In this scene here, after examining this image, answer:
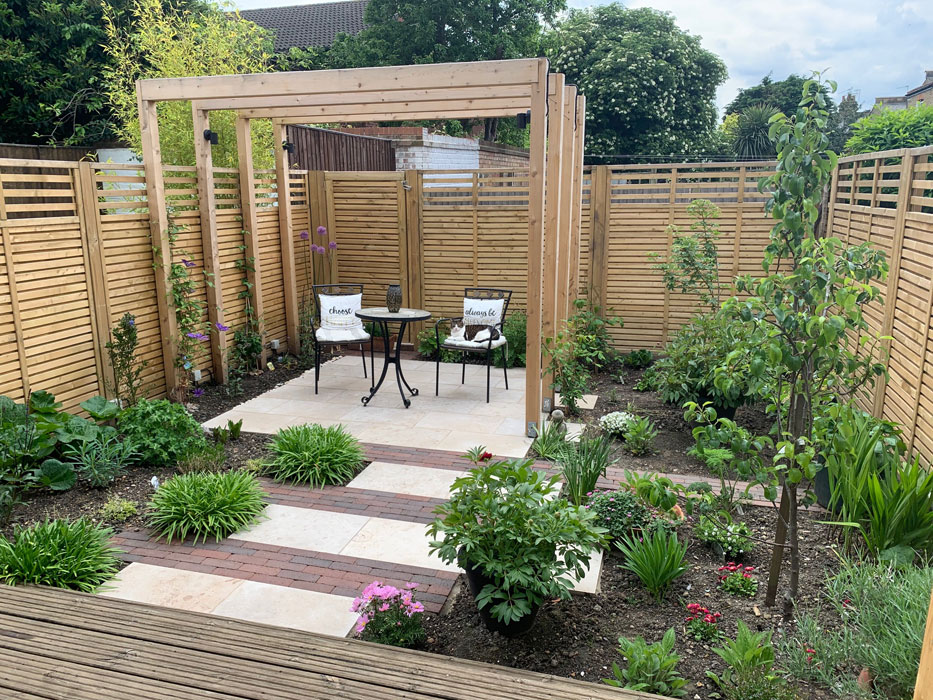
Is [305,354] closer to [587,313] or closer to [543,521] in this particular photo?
[587,313]

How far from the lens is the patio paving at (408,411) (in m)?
5.28

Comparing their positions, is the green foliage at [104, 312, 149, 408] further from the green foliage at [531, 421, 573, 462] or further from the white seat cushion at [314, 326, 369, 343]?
the green foliage at [531, 421, 573, 462]

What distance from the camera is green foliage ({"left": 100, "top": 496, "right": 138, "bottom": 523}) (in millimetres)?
3896

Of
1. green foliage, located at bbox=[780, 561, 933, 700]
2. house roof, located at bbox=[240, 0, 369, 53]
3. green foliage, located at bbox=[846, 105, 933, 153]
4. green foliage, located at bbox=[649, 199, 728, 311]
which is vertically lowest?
green foliage, located at bbox=[780, 561, 933, 700]

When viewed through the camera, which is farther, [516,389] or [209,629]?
[516,389]

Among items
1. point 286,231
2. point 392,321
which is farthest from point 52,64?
point 392,321

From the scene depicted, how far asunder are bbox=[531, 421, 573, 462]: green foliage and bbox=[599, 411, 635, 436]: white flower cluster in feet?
1.11

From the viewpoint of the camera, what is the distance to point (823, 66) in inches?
97.5

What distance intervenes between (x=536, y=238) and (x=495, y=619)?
2965 millimetres

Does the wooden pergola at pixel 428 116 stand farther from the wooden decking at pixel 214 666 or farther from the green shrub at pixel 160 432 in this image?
the wooden decking at pixel 214 666

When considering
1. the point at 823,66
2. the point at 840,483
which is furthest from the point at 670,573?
the point at 823,66

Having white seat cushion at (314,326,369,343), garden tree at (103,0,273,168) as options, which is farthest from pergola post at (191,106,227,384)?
white seat cushion at (314,326,369,343)

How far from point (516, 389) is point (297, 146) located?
18.0 ft

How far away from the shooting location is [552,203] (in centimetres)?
527
